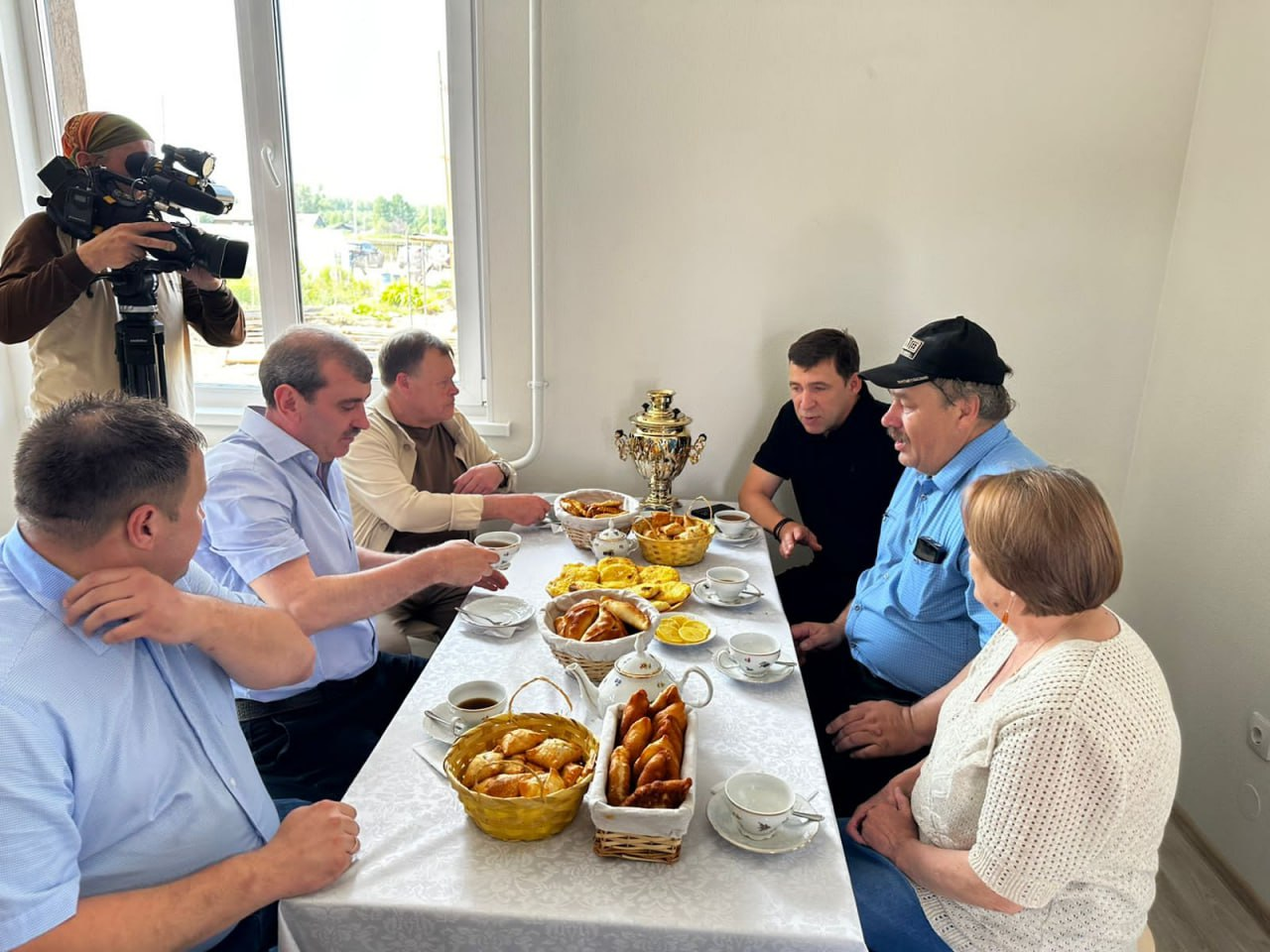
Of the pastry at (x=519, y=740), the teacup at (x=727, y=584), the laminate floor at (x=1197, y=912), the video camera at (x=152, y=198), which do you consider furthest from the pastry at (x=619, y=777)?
the video camera at (x=152, y=198)

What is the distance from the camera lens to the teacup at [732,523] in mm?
2117

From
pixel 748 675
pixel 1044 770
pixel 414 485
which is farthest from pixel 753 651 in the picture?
pixel 414 485

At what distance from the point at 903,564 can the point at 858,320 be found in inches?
42.6

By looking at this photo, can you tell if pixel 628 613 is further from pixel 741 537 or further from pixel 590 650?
pixel 741 537

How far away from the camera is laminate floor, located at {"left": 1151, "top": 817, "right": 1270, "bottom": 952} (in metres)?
1.76

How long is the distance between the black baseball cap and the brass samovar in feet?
2.14

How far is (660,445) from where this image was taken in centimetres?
221

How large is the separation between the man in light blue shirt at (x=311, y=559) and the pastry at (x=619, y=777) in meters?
0.55

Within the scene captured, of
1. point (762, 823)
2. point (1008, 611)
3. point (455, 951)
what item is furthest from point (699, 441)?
point (455, 951)

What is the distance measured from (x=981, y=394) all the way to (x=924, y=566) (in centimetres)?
38

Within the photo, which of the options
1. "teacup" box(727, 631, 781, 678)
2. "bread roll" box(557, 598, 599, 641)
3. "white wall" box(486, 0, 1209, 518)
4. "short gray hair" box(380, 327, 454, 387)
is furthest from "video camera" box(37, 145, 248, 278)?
"teacup" box(727, 631, 781, 678)

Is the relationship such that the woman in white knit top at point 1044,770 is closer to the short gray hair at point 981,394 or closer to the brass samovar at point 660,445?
the short gray hair at point 981,394

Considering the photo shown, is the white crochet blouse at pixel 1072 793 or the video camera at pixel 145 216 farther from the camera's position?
the video camera at pixel 145 216

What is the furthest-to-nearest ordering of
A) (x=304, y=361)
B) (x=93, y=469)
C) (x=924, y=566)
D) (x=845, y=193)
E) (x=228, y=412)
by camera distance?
(x=228, y=412)
(x=845, y=193)
(x=924, y=566)
(x=304, y=361)
(x=93, y=469)
